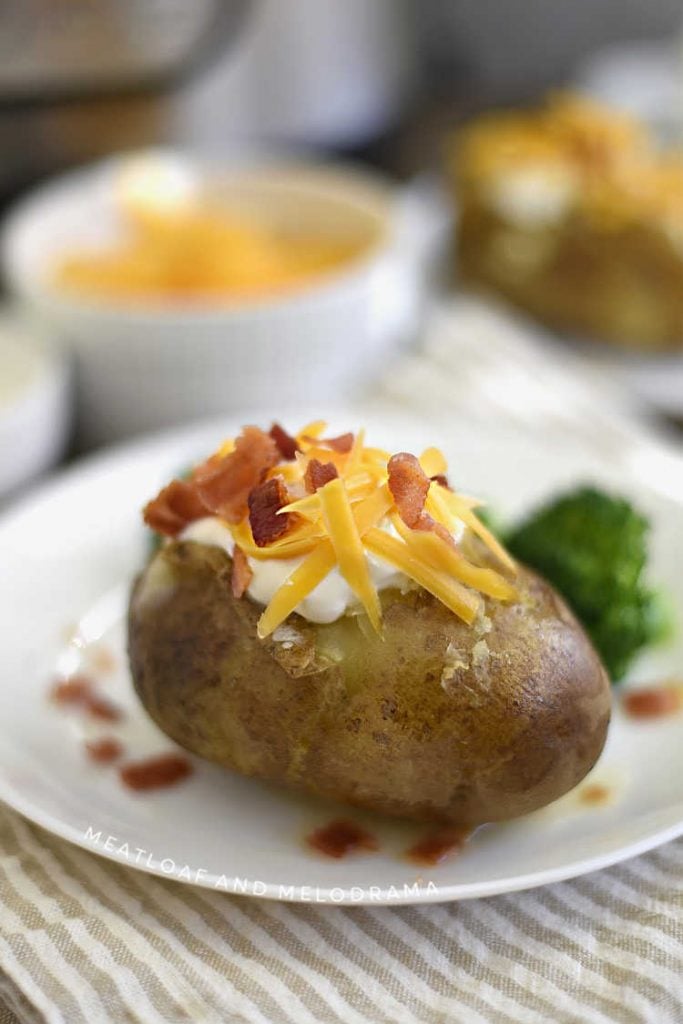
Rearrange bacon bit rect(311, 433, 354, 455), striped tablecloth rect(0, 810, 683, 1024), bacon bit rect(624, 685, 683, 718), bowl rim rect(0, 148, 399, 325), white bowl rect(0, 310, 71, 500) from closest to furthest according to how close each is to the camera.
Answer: striped tablecloth rect(0, 810, 683, 1024) < bacon bit rect(311, 433, 354, 455) < bacon bit rect(624, 685, 683, 718) < white bowl rect(0, 310, 71, 500) < bowl rim rect(0, 148, 399, 325)

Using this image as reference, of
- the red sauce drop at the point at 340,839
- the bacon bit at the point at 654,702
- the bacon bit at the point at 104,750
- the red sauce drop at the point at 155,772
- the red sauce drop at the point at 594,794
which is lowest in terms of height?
the bacon bit at the point at 654,702

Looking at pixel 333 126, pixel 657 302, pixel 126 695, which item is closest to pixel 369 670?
pixel 126 695

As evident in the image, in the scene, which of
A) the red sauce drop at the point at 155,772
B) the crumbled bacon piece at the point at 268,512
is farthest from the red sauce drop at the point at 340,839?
the crumbled bacon piece at the point at 268,512

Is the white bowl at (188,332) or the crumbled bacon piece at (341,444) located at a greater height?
the crumbled bacon piece at (341,444)

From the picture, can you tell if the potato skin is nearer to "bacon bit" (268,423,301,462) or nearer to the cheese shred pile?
the cheese shred pile

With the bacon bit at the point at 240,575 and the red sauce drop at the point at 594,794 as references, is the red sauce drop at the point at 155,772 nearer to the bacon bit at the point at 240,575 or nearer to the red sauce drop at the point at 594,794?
the bacon bit at the point at 240,575

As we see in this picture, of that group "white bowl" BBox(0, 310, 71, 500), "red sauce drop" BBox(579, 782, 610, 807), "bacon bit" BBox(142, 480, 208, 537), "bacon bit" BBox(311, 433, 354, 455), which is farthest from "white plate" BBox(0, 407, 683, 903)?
"bacon bit" BBox(311, 433, 354, 455)

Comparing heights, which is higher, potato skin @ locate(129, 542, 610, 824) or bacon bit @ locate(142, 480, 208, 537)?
bacon bit @ locate(142, 480, 208, 537)
